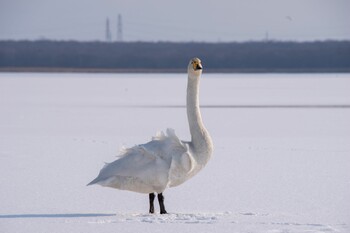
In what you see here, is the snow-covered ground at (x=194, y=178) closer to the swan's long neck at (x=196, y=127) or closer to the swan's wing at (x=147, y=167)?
the swan's wing at (x=147, y=167)

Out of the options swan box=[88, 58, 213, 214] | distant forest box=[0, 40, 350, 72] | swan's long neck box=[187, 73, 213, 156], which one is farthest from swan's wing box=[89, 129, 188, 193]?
distant forest box=[0, 40, 350, 72]

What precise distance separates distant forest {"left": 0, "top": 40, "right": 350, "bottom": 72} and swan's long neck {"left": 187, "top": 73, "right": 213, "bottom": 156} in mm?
76522

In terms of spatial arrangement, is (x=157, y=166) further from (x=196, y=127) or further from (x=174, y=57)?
(x=174, y=57)

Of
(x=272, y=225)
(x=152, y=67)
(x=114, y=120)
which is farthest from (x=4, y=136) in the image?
(x=152, y=67)

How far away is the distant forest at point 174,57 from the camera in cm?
8738

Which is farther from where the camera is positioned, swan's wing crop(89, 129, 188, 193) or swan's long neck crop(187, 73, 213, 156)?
swan's long neck crop(187, 73, 213, 156)

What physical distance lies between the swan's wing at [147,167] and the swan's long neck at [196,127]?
17 cm

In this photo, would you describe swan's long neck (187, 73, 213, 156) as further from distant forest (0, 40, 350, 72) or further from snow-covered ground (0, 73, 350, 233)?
distant forest (0, 40, 350, 72)

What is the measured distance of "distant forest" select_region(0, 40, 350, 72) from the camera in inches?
3440

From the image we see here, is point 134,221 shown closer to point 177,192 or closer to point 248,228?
point 248,228

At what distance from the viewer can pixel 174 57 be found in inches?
3693

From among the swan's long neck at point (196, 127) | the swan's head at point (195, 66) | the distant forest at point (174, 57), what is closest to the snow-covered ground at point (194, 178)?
the swan's long neck at point (196, 127)

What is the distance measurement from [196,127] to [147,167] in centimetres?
55

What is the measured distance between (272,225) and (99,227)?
1.11 meters
